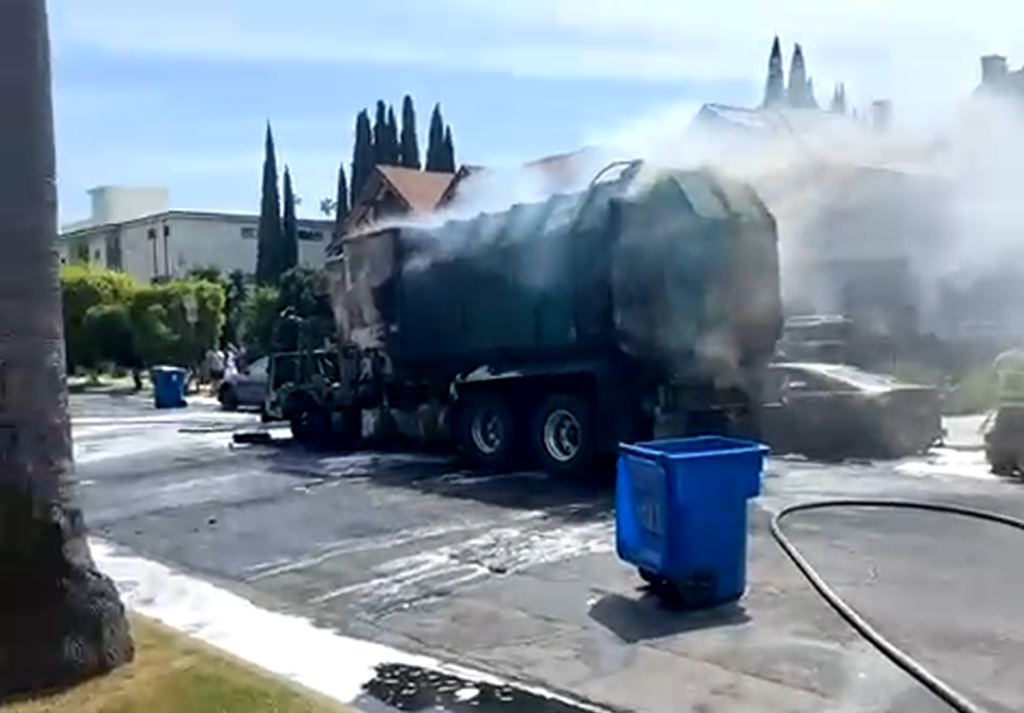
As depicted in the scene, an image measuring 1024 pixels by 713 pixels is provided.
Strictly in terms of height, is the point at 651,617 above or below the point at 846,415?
below

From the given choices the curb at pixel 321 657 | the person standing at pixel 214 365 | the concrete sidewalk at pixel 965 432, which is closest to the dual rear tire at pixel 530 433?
the concrete sidewalk at pixel 965 432

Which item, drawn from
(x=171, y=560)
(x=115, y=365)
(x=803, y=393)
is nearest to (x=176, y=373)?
(x=115, y=365)

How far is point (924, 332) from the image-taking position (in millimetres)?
26391

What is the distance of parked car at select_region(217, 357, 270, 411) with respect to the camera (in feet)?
98.9

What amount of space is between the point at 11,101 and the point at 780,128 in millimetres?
11985

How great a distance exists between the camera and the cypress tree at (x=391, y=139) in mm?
65562

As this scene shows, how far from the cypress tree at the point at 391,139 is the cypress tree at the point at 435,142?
5.30ft

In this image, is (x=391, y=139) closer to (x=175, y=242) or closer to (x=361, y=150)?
(x=361, y=150)

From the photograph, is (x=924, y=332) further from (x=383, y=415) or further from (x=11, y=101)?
(x=11, y=101)

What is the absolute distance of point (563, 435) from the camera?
15016mm

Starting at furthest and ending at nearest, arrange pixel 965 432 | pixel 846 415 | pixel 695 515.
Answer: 1. pixel 965 432
2. pixel 846 415
3. pixel 695 515

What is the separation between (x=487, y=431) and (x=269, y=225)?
171ft

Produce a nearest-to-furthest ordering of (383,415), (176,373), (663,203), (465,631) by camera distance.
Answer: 1. (465,631)
2. (663,203)
3. (383,415)
4. (176,373)

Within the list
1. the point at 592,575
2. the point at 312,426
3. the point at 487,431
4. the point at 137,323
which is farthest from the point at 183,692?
the point at 137,323
